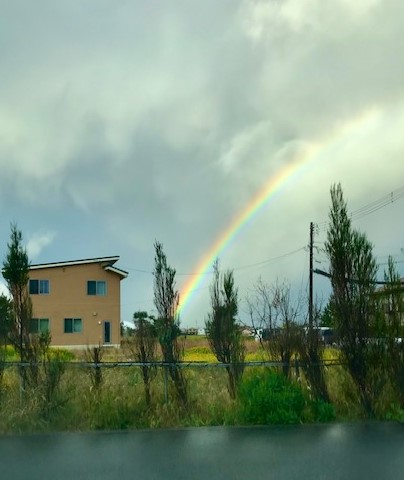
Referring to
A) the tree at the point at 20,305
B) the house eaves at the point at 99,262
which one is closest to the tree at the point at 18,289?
the tree at the point at 20,305

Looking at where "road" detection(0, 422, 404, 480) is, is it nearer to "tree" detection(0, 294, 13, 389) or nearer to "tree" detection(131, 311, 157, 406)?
"tree" detection(131, 311, 157, 406)

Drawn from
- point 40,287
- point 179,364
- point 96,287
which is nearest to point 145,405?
point 179,364

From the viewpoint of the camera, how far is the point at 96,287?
158 feet

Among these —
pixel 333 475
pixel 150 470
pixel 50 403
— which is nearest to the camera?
pixel 333 475

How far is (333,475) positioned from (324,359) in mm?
5767

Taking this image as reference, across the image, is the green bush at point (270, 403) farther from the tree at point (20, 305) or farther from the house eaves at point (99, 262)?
the house eaves at point (99, 262)

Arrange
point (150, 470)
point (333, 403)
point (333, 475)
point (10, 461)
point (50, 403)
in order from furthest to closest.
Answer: point (333, 403) < point (50, 403) < point (10, 461) < point (150, 470) < point (333, 475)

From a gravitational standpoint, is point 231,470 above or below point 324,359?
below

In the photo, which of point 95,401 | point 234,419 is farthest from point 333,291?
point 95,401

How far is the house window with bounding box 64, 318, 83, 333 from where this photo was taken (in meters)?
47.3

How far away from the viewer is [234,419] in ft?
39.7

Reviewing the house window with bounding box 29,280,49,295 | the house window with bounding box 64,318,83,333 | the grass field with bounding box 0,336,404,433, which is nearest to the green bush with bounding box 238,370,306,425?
the grass field with bounding box 0,336,404,433

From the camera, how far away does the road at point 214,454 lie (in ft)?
26.3

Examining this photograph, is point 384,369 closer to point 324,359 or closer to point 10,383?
point 324,359
